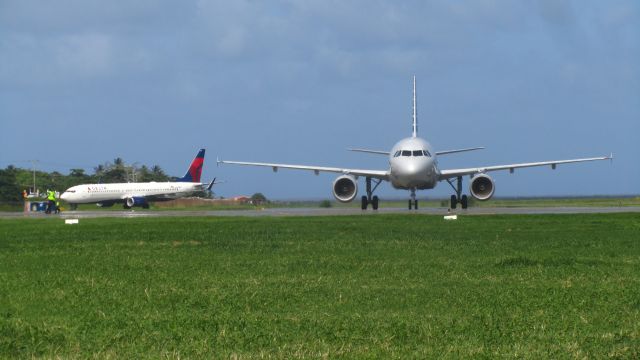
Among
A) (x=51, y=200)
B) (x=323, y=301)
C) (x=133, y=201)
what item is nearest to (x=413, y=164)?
(x=51, y=200)

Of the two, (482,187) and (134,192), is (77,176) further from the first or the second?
(482,187)

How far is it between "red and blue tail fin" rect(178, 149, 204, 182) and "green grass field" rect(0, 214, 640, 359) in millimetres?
75803

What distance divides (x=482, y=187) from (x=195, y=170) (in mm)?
51111

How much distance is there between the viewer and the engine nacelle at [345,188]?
4741 cm

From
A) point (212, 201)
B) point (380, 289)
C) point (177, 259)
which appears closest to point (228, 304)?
point (380, 289)

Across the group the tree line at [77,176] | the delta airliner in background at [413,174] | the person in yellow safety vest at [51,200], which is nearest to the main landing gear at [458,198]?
the delta airliner in background at [413,174]

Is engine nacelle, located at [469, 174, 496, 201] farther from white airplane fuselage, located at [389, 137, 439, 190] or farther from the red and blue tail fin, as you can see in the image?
the red and blue tail fin

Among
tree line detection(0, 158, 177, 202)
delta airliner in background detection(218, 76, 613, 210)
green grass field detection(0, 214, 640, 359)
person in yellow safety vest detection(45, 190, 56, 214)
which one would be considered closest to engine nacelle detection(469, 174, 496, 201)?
delta airliner in background detection(218, 76, 613, 210)

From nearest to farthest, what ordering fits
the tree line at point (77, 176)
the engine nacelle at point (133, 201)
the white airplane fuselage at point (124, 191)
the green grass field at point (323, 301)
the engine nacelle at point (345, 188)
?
1. the green grass field at point (323, 301)
2. the engine nacelle at point (345, 188)
3. the white airplane fuselage at point (124, 191)
4. the engine nacelle at point (133, 201)
5. the tree line at point (77, 176)

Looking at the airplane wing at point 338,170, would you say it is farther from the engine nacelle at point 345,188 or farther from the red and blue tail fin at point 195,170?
the red and blue tail fin at point 195,170

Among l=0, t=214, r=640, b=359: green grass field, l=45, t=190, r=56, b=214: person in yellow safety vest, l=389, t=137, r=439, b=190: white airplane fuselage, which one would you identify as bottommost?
l=0, t=214, r=640, b=359: green grass field

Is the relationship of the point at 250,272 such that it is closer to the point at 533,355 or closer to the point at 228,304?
the point at 228,304

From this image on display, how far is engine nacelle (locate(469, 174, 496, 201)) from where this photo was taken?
45906 mm

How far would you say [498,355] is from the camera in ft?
19.9
